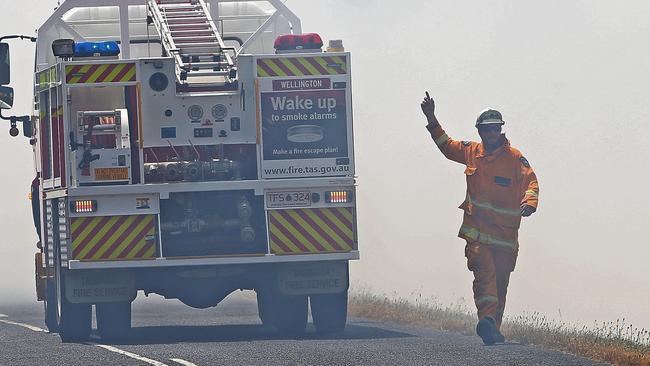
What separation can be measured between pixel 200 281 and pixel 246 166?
1215mm

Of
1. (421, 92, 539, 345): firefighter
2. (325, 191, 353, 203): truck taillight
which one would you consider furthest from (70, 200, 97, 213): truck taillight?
(421, 92, 539, 345): firefighter

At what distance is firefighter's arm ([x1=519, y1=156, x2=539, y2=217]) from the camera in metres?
14.2

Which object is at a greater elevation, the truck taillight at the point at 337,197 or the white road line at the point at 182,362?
the truck taillight at the point at 337,197

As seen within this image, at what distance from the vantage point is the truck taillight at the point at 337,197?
628 inches

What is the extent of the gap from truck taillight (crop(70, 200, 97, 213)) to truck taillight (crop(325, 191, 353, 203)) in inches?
85.8

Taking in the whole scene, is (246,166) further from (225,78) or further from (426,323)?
(426,323)

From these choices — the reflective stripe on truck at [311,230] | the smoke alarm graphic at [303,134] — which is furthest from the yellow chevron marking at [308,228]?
the smoke alarm graphic at [303,134]

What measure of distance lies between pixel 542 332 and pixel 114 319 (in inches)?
166

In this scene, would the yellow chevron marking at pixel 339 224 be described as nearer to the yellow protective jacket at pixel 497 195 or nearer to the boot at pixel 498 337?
the yellow protective jacket at pixel 497 195

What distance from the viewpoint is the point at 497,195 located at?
14.6m

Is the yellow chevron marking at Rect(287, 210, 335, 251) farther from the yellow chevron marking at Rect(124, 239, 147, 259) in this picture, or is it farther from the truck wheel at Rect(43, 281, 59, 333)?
the truck wheel at Rect(43, 281, 59, 333)

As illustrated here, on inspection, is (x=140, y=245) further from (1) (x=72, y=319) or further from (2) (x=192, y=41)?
(2) (x=192, y=41)

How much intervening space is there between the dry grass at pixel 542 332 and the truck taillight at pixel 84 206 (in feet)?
12.2

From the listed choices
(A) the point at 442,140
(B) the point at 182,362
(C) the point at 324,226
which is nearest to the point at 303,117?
(C) the point at 324,226
